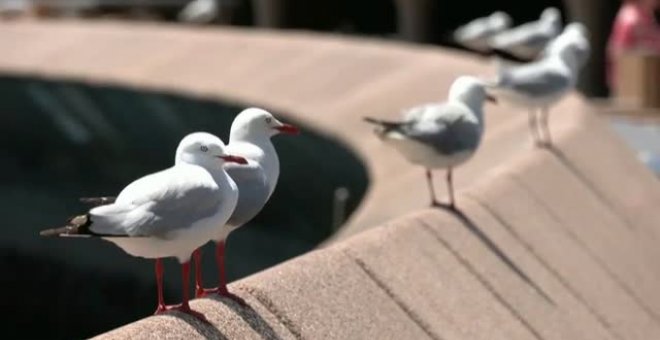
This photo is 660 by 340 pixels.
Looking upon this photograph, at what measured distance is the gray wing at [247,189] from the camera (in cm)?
563

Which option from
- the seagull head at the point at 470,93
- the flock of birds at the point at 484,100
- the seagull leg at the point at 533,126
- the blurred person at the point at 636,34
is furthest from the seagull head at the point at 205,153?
the blurred person at the point at 636,34

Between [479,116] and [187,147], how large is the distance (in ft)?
8.90

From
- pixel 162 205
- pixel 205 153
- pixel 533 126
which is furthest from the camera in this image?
pixel 533 126

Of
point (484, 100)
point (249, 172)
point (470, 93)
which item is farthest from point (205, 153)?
point (484, 100)

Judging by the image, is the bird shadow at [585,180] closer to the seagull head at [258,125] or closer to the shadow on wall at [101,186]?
the shadow on wall at [101,186]

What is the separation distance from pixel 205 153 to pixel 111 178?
14484 millimetres

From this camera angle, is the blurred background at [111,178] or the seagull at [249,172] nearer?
the seagull at [249,172]

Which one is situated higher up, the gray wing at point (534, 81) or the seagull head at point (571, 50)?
the gray wing at point (534, 81)

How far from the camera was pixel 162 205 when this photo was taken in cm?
515

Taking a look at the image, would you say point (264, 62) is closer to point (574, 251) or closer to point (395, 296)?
point (574, 251)

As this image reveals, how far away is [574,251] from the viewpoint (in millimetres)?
8188

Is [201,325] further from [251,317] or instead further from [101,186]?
[101,186]

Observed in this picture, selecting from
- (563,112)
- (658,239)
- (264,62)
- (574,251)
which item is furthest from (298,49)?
(574,251)

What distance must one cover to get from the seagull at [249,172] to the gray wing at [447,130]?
67.3 inches
